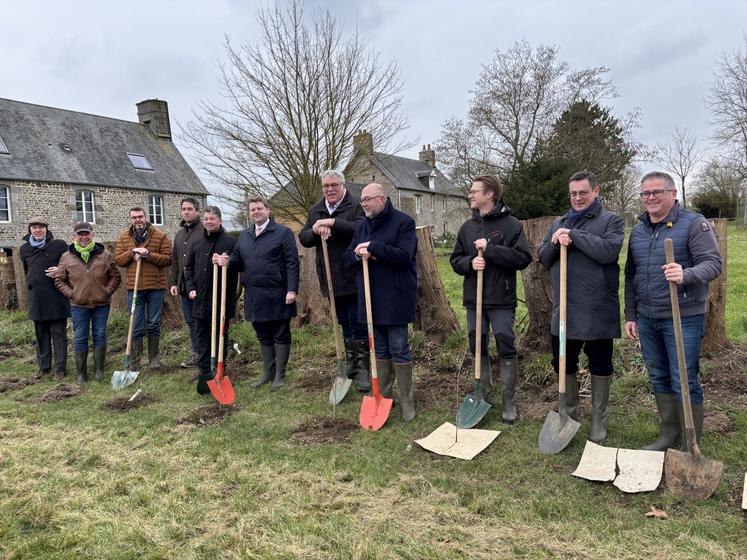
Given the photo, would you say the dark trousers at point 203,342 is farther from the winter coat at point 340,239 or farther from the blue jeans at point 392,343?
the blue jeans at point 392,343

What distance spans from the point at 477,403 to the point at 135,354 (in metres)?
4.70

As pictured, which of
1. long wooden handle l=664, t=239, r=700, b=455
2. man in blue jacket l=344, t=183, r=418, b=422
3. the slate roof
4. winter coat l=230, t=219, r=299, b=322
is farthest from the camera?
the slate roof

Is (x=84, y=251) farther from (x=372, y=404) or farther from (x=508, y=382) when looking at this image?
(x=508, y=382)

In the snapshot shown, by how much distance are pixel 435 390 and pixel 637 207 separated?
3590 cm

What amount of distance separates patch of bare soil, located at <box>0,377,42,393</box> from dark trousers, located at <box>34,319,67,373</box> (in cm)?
24

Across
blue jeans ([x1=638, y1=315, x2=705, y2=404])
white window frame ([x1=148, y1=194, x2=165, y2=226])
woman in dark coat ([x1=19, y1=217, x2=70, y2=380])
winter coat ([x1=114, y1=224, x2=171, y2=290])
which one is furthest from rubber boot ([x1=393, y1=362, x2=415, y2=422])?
white window frame ([x1=148, y1=194, x2=165, y2=226])

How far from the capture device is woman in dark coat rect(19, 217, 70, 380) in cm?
694

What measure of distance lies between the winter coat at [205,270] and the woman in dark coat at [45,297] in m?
1.97

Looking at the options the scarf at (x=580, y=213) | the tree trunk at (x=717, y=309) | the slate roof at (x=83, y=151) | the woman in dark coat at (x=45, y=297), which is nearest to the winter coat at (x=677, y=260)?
the scarf at (x=580, y=213)

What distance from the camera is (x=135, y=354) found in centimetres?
709

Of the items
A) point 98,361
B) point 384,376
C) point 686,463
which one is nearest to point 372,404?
point 384,376

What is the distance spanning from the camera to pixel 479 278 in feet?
14.6

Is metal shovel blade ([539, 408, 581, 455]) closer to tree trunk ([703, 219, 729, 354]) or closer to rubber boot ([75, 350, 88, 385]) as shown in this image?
tree trunk ([703, 219, 729, 354])

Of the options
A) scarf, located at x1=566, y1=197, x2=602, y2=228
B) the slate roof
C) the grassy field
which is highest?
the slate roof
